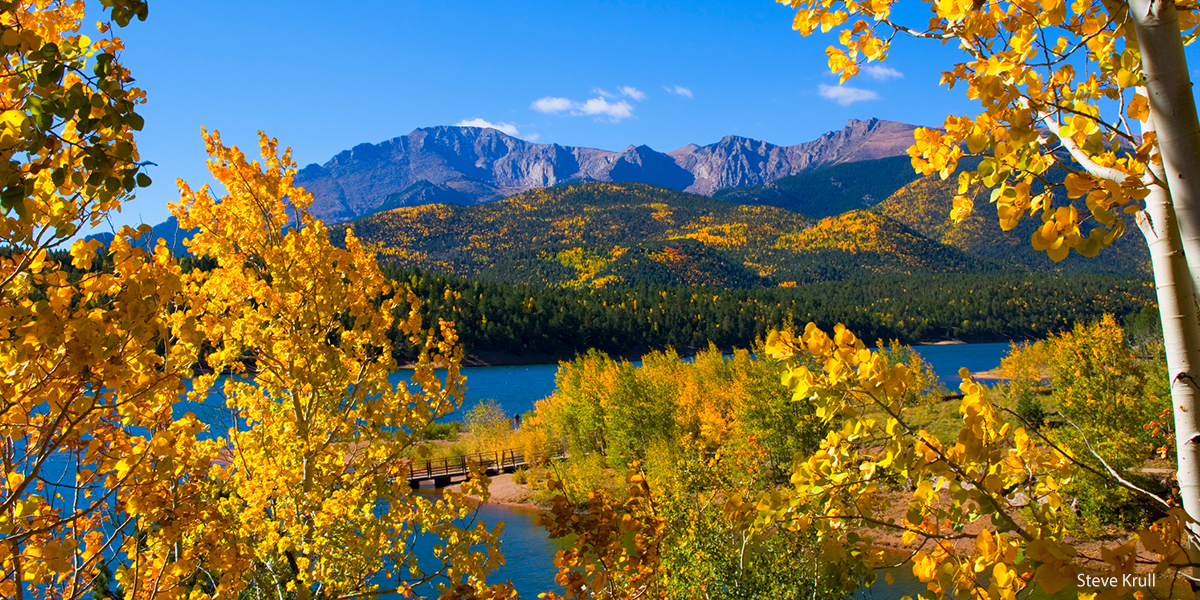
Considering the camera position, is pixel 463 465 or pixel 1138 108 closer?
pixel 1138 108

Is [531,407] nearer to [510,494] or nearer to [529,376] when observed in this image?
[510,494]

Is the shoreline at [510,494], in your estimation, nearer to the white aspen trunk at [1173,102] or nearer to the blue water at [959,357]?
the white aspen trunk at [1173,102]

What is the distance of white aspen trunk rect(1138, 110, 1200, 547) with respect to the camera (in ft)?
4.76

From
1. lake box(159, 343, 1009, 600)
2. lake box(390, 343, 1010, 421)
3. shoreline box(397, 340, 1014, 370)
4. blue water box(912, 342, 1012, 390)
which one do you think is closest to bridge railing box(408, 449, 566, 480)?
lake box(159, 343, 1009, 600)

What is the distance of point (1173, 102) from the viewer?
1.31 m

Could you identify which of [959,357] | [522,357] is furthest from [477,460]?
[959,357]

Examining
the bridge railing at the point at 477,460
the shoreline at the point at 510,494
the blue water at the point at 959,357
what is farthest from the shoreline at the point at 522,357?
the shoreline at the point at 510,494

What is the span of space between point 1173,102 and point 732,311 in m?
104

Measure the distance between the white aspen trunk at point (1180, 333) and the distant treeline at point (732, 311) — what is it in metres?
79.3

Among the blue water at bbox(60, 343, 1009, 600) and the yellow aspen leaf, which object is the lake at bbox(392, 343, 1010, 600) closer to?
the blue water at bbox(60, 343, 1009, 600)

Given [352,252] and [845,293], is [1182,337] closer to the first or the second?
[352,252]

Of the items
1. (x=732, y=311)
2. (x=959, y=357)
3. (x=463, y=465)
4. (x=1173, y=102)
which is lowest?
(x=959, y=357)

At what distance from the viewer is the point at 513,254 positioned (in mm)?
186625

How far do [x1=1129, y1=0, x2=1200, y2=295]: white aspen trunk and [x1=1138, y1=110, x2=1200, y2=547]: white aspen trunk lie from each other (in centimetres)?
14
